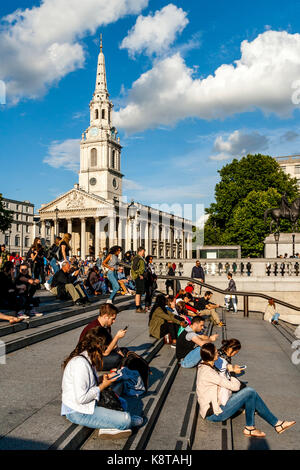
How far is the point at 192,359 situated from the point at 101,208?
224 ft

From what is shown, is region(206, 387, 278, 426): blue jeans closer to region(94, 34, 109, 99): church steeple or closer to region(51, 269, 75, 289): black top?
region(51, 269, 75, 289): black top

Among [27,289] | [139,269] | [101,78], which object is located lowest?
[27,289]

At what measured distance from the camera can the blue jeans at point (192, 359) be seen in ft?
21.6

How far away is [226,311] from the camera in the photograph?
1664 cm

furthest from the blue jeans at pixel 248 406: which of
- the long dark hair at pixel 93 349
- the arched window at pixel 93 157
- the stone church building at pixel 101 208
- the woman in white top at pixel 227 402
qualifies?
the arched window at pixel 93 157

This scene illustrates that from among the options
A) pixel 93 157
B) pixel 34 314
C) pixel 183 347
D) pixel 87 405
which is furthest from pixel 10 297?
pixel 93 157

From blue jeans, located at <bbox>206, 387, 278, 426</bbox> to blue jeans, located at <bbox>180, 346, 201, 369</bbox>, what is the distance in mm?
Answer: 1870

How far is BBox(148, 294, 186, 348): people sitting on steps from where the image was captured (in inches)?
323

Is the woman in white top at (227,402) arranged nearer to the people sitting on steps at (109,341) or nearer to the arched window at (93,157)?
the people sitting on steps at (109,341)

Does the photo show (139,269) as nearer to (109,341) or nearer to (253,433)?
(109,341)

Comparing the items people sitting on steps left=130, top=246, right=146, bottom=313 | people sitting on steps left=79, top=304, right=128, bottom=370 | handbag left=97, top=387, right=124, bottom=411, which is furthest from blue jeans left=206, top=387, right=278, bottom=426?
people sitting on steps left=130, top=246, right=146, bottom=313

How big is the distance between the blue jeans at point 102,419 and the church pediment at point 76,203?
7063 cm

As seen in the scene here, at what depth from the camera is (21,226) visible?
93.6m

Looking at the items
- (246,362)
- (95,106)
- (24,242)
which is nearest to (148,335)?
(246,362)
